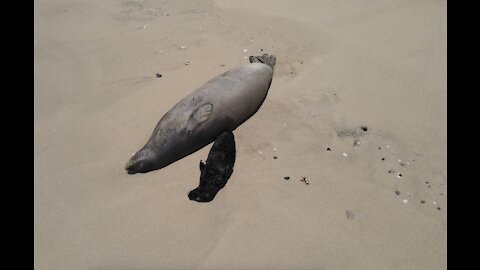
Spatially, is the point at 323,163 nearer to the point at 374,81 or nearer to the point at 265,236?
the point at 265,236

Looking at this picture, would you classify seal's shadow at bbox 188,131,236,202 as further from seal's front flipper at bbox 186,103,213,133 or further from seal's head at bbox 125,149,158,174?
seal's head at bbox 125,149,158,174

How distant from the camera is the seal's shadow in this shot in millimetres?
2812

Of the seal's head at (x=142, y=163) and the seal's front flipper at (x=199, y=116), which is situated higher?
the seal's front flipper at (x=199, y=116)

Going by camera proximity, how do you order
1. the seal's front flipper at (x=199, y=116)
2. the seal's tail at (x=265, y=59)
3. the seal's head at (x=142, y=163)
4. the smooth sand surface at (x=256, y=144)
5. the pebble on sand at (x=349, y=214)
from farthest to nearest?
the seal's tail at (x=265, y=59) < the seal's front flipper at (x=199, y=116) < the seal's head at (x=142, y=163) < the pebble on sand at (x=349, y=214) < the smooth sand surface at (x=256, y=144)

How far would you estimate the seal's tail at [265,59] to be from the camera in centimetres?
412

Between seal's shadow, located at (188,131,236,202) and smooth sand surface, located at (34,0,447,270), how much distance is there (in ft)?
0.24

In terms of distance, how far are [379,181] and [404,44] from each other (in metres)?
2.48

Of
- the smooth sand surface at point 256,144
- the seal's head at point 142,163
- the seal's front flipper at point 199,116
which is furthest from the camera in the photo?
the seal's front flipper at point 199,116

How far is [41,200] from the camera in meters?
2.83

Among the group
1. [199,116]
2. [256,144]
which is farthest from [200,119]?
[256,144]

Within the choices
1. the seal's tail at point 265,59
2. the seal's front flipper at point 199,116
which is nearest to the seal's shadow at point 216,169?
the seal's front flipper at point 199,116

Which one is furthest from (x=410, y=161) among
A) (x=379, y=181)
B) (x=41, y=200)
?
(x=41, y=200)

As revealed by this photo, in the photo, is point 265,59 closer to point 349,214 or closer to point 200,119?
point 200,119

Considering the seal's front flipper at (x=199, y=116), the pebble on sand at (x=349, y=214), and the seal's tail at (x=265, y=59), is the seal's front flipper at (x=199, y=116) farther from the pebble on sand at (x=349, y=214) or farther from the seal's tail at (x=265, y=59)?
the pebble on sand at (x=349, y=214)
